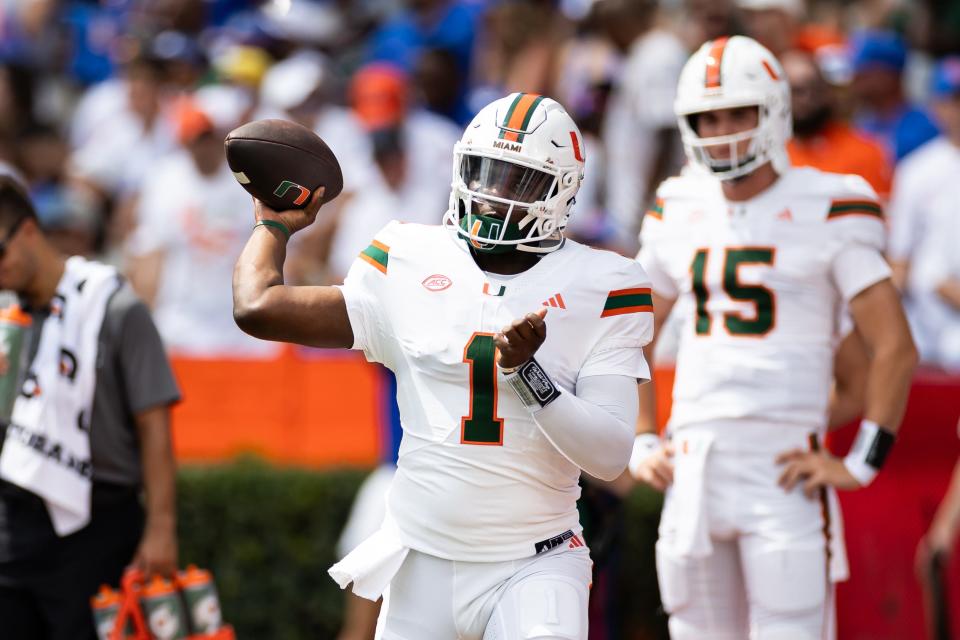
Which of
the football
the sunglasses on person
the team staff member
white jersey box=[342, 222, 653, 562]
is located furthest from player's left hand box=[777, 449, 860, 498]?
the sunglasses on person

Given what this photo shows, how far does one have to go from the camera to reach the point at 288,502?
728cm

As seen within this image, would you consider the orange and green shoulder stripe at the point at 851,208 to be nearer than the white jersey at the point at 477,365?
No

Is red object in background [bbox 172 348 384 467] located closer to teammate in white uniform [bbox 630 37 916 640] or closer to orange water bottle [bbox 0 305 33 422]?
orange water bottle [bbox 0 305 33 422]

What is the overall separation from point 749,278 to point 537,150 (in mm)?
1255

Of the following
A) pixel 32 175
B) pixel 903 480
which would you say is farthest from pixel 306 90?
pixel 903 480

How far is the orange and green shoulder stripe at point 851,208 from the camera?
4793mm

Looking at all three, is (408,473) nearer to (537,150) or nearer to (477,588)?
(477,588)

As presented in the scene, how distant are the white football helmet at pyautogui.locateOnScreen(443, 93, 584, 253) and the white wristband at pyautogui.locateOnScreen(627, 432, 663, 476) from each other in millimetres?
1273

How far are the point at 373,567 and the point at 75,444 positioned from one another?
1535 millimetres

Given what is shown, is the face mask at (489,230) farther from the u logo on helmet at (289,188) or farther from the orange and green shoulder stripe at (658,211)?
the orange and green shoulder stripe at (658,211)

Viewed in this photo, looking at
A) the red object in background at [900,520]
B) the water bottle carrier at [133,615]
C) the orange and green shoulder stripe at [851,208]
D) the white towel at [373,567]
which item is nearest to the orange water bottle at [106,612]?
the water bottle carrier at [133,615]

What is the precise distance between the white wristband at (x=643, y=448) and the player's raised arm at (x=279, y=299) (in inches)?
56.9

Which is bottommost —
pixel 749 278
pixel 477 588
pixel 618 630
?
pixel 618 630

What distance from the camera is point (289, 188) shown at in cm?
381
